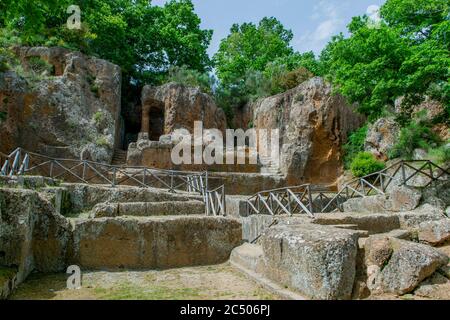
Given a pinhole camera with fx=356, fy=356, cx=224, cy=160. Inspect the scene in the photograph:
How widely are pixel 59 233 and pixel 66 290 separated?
1.33 meters

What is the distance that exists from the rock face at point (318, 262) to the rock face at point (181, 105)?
1847 cm

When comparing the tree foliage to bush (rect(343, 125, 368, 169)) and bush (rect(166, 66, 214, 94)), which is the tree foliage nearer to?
bush (rect(166, 66, 214, 94))

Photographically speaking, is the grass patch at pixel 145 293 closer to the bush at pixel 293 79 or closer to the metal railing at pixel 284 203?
the metal railing at pixel 284 203

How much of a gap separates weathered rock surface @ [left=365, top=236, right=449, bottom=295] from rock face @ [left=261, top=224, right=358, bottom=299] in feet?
1.48

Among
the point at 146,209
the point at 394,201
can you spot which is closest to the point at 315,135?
the point at 394,201

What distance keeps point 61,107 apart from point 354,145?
1600cm

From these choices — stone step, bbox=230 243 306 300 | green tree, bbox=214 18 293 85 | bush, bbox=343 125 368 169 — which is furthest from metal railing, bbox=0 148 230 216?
green tree, bbox=214 18 293 85

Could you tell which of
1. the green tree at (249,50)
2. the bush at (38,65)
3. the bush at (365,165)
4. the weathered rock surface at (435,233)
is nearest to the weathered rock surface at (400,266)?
the weathered rock surface at (435,233)

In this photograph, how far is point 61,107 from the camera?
18125 mm

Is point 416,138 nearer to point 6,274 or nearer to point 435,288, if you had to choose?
point 435,288

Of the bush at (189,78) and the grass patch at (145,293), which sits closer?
the grass patch at (145,293)

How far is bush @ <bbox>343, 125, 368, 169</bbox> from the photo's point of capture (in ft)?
65.8

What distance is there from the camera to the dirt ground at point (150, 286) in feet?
15.4

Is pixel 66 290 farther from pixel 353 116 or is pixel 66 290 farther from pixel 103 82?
pixel 353 116
